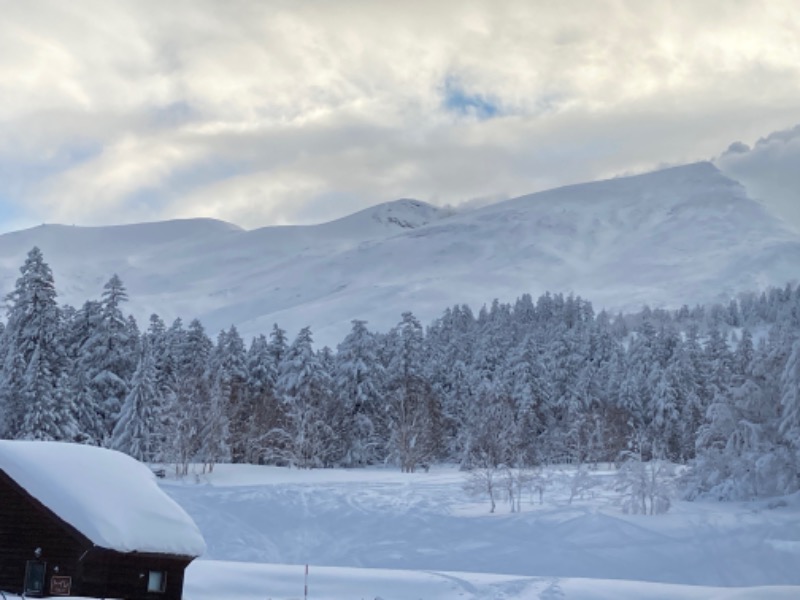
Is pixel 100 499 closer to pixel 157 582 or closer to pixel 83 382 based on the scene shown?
pixel 157 582

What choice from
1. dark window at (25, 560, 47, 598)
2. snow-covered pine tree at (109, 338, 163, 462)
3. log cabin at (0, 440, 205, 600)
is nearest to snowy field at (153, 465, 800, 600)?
log cabin at (0, 440, 205, 600)

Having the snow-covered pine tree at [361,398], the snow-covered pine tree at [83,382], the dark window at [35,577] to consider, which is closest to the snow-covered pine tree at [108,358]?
the snow-covered pine tree at [83,382]

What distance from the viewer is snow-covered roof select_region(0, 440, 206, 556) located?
27.4m

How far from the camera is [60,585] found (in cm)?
2728

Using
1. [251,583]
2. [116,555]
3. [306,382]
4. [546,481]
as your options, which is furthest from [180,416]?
[116,555]

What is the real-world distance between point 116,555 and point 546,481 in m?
37.6

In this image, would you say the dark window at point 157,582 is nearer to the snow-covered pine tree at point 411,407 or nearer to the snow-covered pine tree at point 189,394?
the snow-covered pine tree at point 189,394

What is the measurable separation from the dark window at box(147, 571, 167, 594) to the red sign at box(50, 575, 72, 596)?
85.0 inches

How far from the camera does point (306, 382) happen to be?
298 ft

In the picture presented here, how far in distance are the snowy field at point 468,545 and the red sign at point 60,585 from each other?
18.4 ft

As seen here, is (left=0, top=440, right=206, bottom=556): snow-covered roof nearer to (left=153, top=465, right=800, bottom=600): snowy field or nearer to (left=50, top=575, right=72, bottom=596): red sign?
(left=50, top=575, right=72, bottom=596): red sign

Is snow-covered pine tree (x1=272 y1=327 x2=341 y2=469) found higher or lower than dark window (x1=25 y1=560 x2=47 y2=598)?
higher

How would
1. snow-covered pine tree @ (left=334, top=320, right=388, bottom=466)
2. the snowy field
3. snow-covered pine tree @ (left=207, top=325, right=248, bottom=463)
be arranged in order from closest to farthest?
the snowy field → snow-covered pine tree @ (left=207, top=325, right=248, bottom=463) → snow-covered pine tree @ (left=334, top=320, right=388, bottom=466)

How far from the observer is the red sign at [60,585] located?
89.3ft
